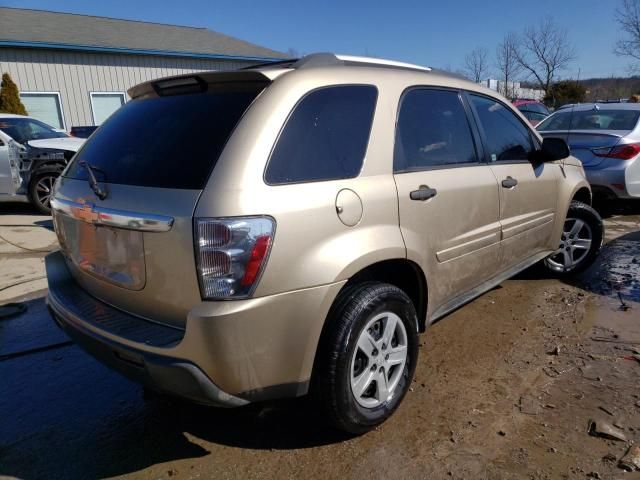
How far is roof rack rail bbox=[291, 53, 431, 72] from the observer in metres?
2.43

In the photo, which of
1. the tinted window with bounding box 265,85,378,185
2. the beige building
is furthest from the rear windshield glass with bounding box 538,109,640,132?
the beige building

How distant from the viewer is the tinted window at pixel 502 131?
3.44 metres

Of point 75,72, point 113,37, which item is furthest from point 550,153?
point 113,37

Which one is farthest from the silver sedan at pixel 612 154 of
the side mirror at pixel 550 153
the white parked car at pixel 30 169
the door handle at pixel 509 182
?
the white parked car at pixel 30 169

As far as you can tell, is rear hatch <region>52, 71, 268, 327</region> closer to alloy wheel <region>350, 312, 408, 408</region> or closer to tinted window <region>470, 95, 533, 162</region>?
alloy wheel <region>350, 312, 408, 408</region>

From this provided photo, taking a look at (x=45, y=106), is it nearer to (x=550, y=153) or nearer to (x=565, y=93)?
(x=550, y=153)

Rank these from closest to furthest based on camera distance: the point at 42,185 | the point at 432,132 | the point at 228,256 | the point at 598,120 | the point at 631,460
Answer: the point at 228,256
the point at 631,460
the point at 432,132
the point at 598,120
the point at 42,185

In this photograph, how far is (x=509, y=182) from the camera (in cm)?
345

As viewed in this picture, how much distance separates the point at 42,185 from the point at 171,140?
710cm

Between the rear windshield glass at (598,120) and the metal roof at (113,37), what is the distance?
1470 cm

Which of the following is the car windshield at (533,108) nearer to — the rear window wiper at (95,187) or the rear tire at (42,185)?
the rear tire at (42,185)

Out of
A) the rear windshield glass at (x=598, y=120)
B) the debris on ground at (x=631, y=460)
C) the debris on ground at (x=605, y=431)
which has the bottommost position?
the debris on ground at (x=631, y=460)

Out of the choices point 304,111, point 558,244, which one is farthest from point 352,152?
point 558,244

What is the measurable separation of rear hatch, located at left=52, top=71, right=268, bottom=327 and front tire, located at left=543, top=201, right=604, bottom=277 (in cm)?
362
